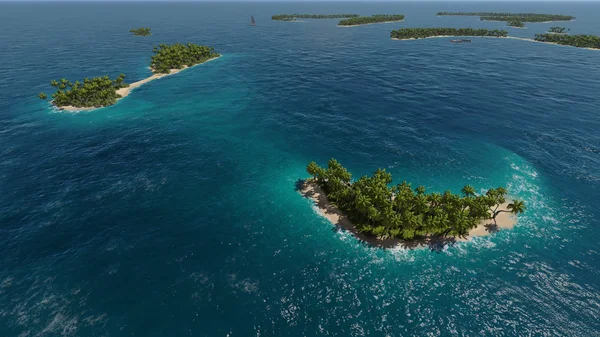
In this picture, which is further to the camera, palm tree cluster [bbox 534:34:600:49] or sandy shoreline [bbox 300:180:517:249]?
palm tree cluster [bbox 534:34:600:49]

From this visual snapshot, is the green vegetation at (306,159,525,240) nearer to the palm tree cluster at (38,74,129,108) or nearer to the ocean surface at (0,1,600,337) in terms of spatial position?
the ocean surface at (0,1,600,337)

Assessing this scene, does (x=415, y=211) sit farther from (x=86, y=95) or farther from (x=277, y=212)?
(x=86, y=95)

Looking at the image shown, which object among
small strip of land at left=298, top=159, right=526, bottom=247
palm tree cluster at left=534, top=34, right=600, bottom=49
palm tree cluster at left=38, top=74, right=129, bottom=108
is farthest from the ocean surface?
palm tree cluster at left=534, top=34, right=600, bottom=49

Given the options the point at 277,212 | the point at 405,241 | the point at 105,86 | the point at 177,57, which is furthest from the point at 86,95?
the point at 405,241

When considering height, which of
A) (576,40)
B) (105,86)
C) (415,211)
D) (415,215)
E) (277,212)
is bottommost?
(277,212)

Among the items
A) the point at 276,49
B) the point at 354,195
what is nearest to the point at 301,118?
the point at 354,195

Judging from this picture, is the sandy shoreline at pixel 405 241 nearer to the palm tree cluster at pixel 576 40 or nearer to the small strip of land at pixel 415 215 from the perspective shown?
the small strip of land at pixel 415 215

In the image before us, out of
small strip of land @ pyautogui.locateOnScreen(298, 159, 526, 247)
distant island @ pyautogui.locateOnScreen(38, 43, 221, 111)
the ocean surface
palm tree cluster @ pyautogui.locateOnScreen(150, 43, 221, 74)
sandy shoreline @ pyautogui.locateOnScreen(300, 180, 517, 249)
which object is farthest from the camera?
palm tree cluster @ pyautogui.locateOnScreen(150, 43, 221, 74)
